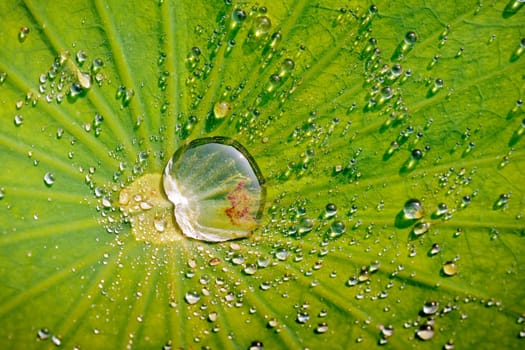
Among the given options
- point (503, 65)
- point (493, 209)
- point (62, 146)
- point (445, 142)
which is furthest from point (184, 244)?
point (503, 65)

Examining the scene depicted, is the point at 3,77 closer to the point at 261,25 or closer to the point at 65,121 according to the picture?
the point at 65,121

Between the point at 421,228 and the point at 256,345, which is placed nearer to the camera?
the point at 421,228

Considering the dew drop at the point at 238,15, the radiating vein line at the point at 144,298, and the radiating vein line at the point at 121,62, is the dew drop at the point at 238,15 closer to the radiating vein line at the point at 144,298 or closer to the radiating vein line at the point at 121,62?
the radiating vein line at the point at 121,62

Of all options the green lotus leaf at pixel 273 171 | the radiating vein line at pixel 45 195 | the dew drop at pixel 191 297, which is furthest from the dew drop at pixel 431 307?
the radiating vein line at pixel 45 195

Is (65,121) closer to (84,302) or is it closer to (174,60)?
(174,60)

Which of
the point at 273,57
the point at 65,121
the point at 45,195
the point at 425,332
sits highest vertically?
the point at 273,57

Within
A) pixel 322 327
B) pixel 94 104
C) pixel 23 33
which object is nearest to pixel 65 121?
pixel 94 104

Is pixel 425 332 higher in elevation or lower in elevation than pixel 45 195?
lower
